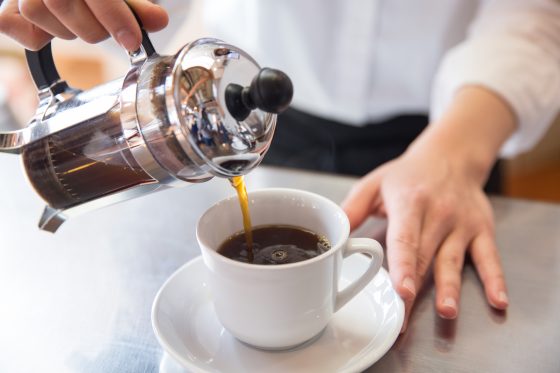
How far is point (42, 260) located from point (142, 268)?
14 centimetres

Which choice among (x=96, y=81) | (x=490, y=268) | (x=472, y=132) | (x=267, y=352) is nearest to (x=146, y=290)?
(x=267, y=352)

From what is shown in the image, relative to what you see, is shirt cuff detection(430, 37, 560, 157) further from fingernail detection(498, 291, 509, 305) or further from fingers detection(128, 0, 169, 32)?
fingers detection(128, 0, 169, 32)

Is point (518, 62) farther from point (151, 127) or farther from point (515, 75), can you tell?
point (151, 127)

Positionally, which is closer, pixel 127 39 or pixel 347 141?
pixel 127 39

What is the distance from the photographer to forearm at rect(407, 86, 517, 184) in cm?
77

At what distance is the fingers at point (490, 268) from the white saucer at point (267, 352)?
5.0 inches

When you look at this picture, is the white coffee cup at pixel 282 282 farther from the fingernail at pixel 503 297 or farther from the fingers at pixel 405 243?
the fingernail at pixel 503 297

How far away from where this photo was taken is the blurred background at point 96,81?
2.06 meters

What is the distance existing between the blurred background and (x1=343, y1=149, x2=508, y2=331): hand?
49.1 inches

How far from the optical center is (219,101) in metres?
0.45

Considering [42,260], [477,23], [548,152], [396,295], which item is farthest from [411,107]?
[548,152]

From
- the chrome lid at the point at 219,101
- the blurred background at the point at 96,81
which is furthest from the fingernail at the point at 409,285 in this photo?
the blurred background at the point at 96,81

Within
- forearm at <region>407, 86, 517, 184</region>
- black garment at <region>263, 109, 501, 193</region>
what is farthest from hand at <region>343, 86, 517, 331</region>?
black garment at <region>263, 109, 501, 193</region>

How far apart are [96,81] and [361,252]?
7.32 ft
